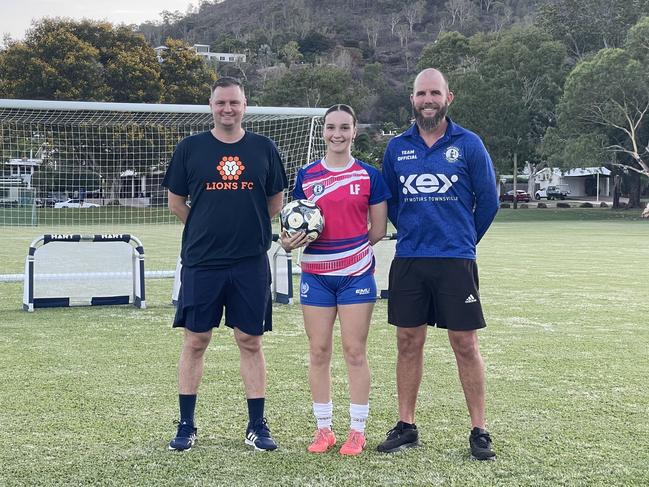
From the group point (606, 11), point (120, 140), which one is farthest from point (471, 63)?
point (120, 140)

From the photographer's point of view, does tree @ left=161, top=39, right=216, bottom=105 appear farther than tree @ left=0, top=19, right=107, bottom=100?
Yes

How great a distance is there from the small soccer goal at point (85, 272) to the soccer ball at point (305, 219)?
18.8ft

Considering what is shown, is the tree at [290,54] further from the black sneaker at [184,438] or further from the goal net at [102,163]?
the black sneaker at [184,438]

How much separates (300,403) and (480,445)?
5.16ft

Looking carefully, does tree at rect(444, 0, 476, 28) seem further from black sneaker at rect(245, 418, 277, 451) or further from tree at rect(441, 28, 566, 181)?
black sneaker at rect(245, 418, 277, 451)

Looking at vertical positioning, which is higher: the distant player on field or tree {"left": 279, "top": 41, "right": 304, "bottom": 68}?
tree {"left": 279, "top": 41, "right": 304, "bottom": 68}

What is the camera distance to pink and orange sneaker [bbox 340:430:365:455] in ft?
15.2

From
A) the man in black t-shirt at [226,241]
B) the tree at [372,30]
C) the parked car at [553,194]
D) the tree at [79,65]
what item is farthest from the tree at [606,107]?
the tree at [372,30]

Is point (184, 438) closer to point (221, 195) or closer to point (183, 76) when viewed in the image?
point (221, 195)

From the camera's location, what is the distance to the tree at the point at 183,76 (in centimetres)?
4319

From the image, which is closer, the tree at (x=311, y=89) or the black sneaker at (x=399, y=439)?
the black sneaker at (x=399, y=439)

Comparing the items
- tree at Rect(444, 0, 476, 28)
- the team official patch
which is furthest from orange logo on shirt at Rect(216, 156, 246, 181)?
tree at Rect(444, 0, 476, 28)

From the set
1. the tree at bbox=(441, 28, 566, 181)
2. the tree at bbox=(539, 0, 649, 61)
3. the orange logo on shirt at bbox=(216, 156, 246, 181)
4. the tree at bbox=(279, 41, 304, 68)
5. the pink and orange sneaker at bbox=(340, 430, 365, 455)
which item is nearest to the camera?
the pink and orange sneaker at bbox=(340, 430, 365, 455)

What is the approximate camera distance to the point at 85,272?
10.4 m
